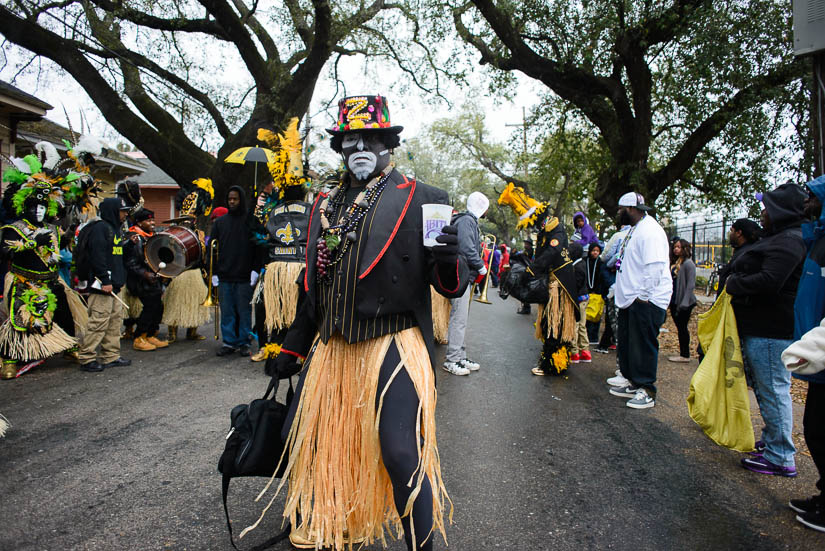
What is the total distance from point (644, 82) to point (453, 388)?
31.2ft

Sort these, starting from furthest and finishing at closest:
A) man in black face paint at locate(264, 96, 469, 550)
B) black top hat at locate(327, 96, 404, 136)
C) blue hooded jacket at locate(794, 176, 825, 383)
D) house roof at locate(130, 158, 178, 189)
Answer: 1. house roof at locate(130, 158, 178, 189)
2. blue hooded jacket at locate(794, 176, 825, 383)
3. black top hat at locate(327, 96, 404, 136)
4. man in black face paint at locate(264, 96, 469, 550)

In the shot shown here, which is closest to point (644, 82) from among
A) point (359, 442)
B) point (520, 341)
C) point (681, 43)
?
point (681, 43)

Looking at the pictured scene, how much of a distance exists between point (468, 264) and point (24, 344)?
15.7 feet

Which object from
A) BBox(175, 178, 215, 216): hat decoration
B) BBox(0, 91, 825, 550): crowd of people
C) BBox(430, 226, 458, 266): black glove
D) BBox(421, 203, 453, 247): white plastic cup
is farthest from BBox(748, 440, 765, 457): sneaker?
BBox(175, 178, 215, 216): hat decoration

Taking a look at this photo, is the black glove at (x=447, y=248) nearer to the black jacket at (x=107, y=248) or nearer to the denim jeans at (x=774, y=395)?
the denim jeans at (x=774, y=395)

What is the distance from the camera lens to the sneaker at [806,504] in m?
3.08

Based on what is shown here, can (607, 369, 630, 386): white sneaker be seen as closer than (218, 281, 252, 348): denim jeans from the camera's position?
Yes

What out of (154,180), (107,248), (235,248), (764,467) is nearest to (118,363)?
(107,248)

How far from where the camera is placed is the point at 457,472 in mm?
3646

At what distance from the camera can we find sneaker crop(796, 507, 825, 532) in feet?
9.84

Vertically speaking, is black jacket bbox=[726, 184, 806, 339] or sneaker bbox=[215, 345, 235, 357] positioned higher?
black jacket bbox=[726, 184, 806, 339]

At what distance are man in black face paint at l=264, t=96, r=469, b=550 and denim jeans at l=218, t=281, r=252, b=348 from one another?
461 centimetres

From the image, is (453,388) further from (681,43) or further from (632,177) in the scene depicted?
(681,43)

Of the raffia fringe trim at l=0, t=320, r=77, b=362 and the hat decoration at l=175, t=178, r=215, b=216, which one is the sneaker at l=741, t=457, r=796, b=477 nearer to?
the raffia fringe trim at l=0, t=320, r=77, b=362
